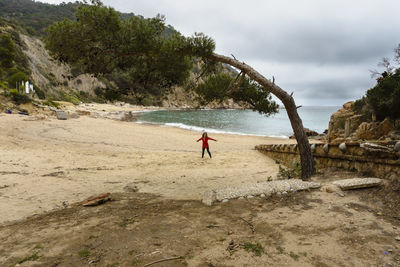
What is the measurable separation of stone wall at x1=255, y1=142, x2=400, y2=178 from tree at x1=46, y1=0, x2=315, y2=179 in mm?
837

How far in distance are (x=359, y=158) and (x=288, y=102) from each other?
7.72 feet

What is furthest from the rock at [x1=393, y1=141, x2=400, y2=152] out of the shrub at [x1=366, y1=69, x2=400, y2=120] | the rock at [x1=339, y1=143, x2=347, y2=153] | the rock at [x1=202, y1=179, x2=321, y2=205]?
the shrub at [x1=366, y1=69, x2=400, y2=120]

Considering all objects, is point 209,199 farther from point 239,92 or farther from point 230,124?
point 230,124

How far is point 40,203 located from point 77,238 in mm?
2619

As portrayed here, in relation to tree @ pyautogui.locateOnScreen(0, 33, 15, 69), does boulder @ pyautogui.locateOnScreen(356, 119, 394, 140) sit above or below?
below

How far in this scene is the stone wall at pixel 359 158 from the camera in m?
4.91

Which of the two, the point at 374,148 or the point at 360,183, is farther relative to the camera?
the point at 374,148

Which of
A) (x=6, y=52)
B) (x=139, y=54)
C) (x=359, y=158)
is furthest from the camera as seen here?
(x=6, y=52)

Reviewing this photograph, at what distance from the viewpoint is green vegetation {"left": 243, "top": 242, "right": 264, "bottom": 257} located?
287cm

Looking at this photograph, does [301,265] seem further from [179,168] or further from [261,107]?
[179,168]

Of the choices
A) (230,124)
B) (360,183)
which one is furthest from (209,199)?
(230,124)

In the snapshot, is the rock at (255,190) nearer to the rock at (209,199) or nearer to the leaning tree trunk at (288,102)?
the rock at (209,199)

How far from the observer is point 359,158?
574cm

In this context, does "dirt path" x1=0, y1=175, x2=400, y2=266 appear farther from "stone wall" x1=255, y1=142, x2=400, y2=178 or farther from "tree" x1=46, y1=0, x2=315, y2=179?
"tree" x1=46, y1=0, x2=315, y2=179
